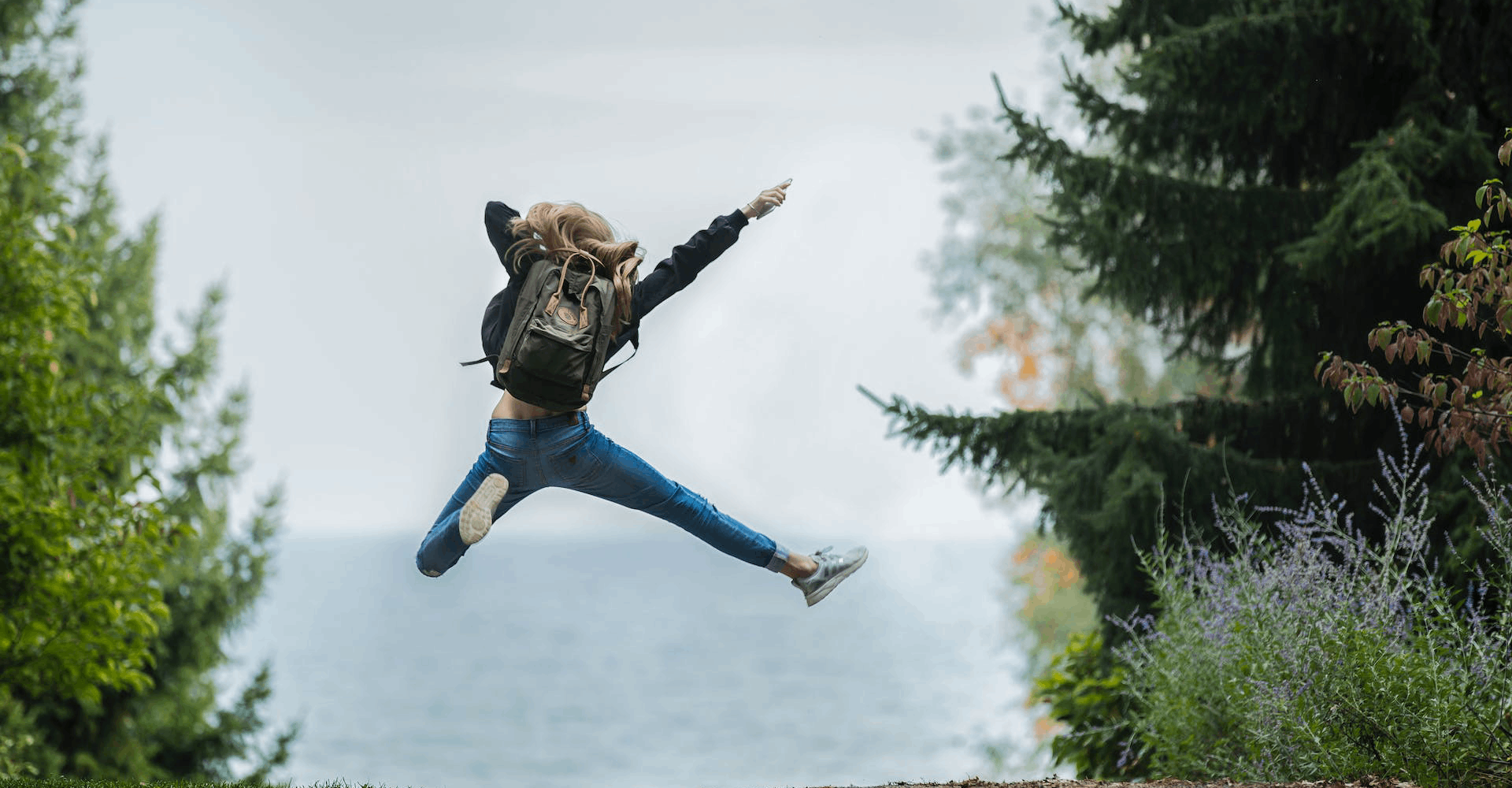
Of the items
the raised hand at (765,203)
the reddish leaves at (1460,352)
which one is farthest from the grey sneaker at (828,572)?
the reddish leaves at (1460,352)

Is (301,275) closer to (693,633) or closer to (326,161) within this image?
(326,161)

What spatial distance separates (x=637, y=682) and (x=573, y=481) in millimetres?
59343

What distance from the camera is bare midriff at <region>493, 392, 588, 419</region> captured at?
→ 4430 millimetres

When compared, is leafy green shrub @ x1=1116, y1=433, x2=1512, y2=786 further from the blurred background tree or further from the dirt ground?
the blurred background tree

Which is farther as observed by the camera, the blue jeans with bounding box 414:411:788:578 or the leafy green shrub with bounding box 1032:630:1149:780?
the leafy green shrub with bounding box 1032:630:1149:780

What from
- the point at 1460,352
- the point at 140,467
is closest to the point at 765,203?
the point at 1460,352

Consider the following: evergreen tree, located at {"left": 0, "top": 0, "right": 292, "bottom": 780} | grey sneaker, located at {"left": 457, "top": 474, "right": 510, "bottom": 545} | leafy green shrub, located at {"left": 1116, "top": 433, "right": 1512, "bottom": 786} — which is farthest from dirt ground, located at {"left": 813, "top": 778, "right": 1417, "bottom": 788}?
evergreen tree, located at {"left": 0, "top": 0, "right": 292, "bottom": 780}

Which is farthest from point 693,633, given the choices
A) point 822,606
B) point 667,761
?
point 667,761

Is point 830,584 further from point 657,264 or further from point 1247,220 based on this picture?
point 1247,220

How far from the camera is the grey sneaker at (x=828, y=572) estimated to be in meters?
4.84

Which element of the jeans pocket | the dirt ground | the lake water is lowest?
the dirt ground

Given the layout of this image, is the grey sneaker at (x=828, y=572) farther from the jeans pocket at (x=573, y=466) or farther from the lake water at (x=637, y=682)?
the lake water at (x=637, y=682)

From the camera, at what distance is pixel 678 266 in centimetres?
454

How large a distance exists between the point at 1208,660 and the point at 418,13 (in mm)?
42688
